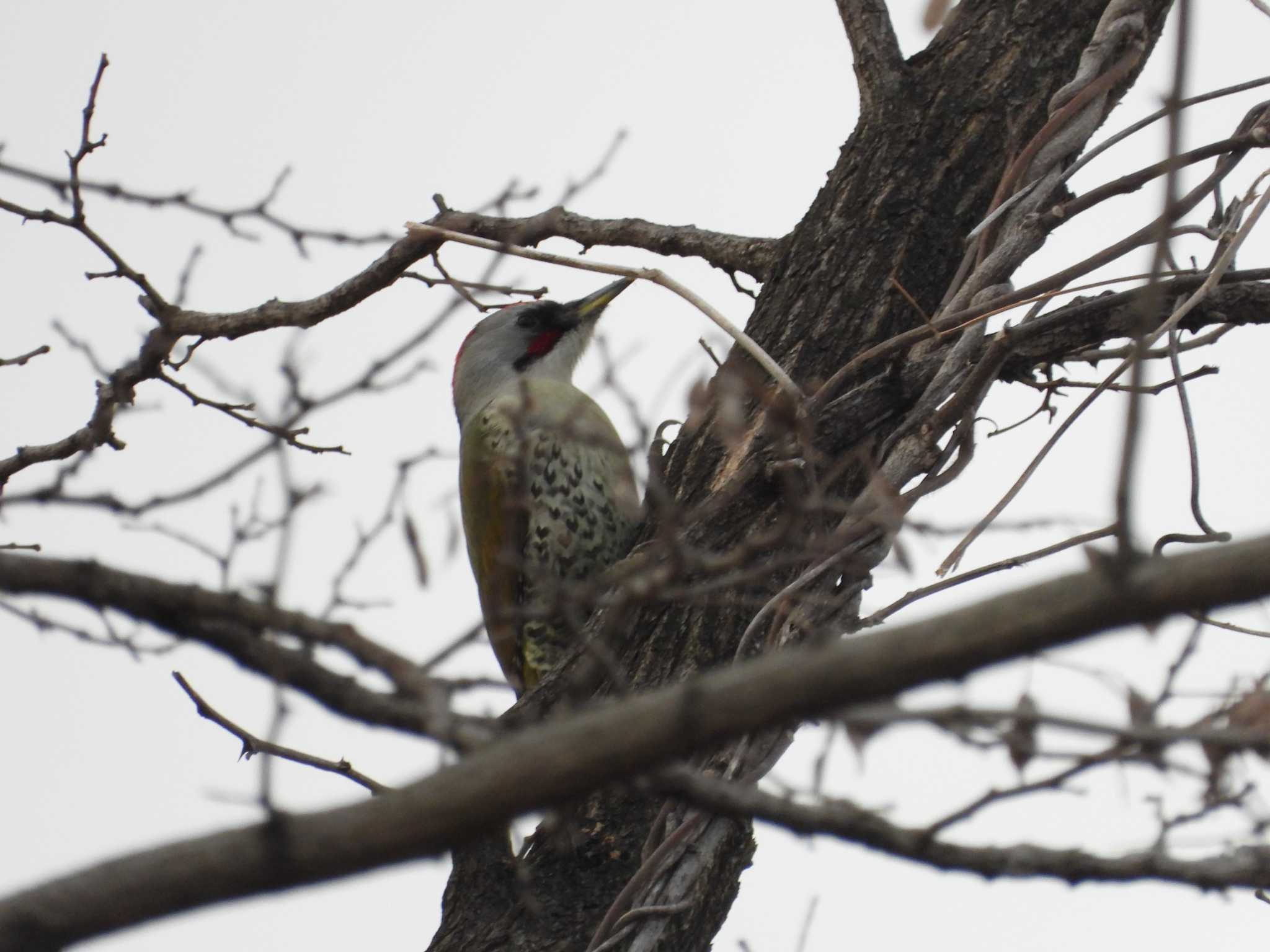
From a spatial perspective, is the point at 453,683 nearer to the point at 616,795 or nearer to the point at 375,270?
the point at 616,795

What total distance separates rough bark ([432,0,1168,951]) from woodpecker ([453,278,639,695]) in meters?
1.35

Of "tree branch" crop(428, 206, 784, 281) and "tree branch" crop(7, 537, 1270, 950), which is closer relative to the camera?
"tree branch" crop(7, 537, 1270, 950)

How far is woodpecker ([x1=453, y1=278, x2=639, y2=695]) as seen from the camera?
5109mm

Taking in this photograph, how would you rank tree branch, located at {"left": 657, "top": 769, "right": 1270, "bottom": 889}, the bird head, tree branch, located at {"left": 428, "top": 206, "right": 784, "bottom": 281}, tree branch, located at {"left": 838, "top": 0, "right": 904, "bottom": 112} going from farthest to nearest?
the bird head
tree branch, located at {"left": 428, "top": 206, "right": 784, "bottom": 281}
tree branch, located at {"left": 838, "top": 0, "right": 904, "bottom": 112}
tree branch, located at {"left": 657, "top": 769, "right": 1270, "bottom": 889}

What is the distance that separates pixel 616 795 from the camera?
2951 mm

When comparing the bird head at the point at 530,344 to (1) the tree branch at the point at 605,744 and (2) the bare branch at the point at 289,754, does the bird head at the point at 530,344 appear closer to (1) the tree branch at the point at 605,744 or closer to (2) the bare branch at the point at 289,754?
(2) the bare branch at the point at 289,754

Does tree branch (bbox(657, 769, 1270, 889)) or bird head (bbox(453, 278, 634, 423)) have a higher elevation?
bird head (bbox(453, 278, 634, 423))

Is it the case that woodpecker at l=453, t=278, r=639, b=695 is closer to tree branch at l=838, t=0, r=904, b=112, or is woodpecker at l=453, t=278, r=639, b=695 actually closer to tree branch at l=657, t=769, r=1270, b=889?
tree branch at l=838, t=0, r=904, b=112

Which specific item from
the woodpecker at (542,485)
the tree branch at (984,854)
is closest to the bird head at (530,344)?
the woodpecker at (542,485)

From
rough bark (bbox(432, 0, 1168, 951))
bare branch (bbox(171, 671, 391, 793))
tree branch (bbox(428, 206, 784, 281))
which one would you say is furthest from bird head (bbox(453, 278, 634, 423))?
bare branch (bbox(171, 671, 391, 793))

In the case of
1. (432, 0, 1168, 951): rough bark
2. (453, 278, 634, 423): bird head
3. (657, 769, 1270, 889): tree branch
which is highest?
(453, 278, 634, 423): bird head

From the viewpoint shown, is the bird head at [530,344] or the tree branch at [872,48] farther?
the bird head at [530,344]

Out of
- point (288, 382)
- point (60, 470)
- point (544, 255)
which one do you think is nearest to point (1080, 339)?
point (544, 255)

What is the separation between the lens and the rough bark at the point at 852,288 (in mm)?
2902
